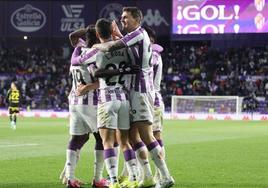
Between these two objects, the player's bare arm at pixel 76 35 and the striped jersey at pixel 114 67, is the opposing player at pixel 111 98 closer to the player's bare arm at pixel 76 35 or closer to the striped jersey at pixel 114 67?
the striped jersey at pixel 114 67

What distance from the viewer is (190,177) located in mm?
10648

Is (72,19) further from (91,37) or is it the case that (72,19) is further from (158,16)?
(91,37)

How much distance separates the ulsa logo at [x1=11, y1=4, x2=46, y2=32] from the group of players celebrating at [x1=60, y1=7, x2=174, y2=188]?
39.7m

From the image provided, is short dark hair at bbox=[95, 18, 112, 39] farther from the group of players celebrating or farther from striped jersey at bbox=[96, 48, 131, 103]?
striped jersey at bbox=[96, 48, 131, 103]

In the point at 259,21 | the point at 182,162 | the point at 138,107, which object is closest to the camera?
the point at 138,107

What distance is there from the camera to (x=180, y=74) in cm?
4684

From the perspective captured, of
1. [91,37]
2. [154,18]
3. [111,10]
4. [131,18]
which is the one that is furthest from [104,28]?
[111,10]

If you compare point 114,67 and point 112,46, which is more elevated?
point 112,46

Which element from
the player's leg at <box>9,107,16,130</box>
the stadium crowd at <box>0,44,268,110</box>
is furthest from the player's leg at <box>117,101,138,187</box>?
the stadium crowd at <box>0,44,268,110</box>

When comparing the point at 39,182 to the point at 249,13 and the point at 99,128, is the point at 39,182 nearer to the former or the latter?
the point at 99,128

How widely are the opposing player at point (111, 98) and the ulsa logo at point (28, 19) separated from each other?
4046 cm

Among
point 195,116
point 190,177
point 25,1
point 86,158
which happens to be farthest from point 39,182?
point 25,1

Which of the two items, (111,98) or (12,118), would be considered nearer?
(111,98)

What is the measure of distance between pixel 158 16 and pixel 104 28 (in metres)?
38.2
